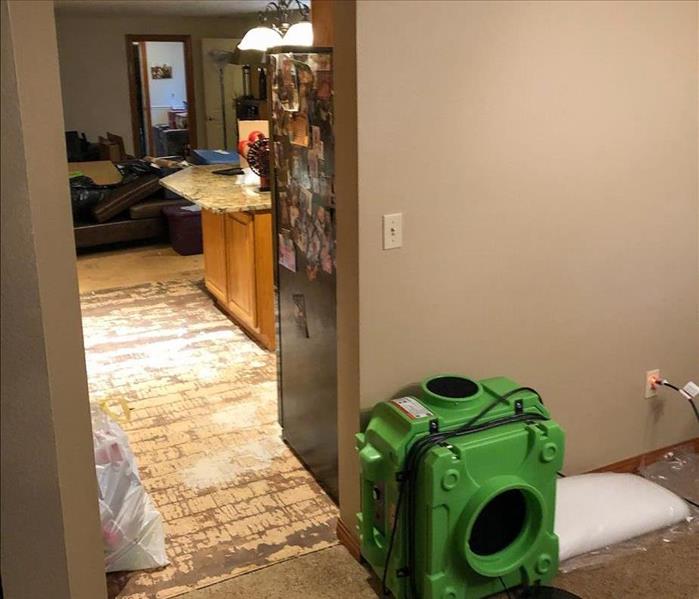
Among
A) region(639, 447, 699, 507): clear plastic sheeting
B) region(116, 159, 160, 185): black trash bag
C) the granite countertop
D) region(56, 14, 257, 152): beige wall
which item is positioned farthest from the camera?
region(56, 14, 257, 152): beige wall

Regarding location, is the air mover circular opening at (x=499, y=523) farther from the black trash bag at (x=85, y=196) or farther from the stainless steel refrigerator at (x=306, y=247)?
the black trash bag at (x=85, y=196)

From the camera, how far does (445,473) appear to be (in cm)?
207

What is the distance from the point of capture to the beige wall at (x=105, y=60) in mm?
10312

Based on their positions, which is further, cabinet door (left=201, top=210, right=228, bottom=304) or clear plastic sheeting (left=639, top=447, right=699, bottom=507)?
cabinet door (left=201, top=210, right=228, bottom=304)

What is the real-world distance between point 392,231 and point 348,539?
1.07 m

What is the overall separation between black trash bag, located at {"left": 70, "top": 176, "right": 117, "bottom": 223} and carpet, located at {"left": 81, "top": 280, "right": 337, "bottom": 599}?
1.50 m

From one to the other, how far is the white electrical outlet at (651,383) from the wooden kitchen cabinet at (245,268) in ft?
6.67

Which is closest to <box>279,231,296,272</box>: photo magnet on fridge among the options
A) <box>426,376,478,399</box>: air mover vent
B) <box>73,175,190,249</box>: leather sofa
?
<box>426,376,478,399</box>: air mover vent

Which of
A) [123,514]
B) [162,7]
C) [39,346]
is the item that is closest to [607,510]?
[123,514]

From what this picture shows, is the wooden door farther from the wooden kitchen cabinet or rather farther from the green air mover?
the green air mover

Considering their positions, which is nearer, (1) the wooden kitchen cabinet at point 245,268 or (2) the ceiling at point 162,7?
(1) the wooden kitchen cabinet at point 245,268

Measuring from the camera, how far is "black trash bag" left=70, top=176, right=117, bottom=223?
6559 millimetres

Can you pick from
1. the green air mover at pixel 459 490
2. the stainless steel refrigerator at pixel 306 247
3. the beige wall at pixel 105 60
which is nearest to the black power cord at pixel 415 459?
the green air mover at pixel 459 490

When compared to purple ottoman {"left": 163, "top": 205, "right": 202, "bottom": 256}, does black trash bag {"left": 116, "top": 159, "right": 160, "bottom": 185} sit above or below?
above
